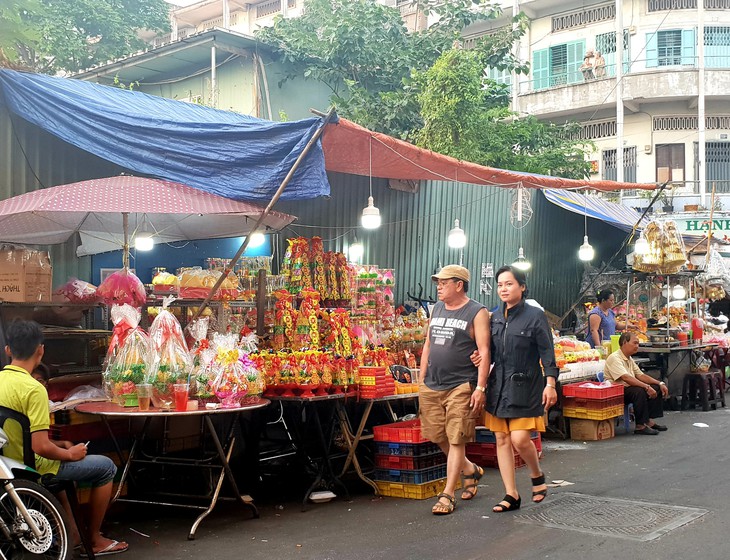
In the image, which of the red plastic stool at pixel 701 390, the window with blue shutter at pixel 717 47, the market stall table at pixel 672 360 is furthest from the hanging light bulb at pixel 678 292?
the window with blue shutter at pixel 717 47

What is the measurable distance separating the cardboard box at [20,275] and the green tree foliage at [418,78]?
918cm

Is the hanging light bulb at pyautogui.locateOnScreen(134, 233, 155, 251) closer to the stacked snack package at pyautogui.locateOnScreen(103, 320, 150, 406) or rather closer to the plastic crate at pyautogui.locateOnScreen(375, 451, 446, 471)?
the stacked snack package at pyautogui.locateOnScreen(103, 320, 150, 406)

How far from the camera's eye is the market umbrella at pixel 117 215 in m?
6.16

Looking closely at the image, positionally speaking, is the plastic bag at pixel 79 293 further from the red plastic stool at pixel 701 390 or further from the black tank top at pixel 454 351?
the red plastic stool at pixel 701 390

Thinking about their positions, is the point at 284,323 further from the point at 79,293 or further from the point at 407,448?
the point at 79,293

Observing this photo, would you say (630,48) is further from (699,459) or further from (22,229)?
(22,229)

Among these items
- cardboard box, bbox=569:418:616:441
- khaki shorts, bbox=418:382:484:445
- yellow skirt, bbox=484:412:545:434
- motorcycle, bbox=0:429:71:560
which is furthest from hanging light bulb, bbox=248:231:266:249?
motorcycle, bbox=0:429:71:560

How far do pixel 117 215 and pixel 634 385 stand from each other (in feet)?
→ 21.8

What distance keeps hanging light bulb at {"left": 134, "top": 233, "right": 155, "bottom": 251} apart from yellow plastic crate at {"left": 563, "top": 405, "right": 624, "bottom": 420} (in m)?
5.40

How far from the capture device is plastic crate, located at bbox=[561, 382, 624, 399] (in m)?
9.66

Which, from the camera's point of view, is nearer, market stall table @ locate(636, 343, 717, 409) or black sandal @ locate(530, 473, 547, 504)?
black sandal @ locate(530, 473, 547, 504)

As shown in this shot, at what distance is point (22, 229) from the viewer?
7098 mm

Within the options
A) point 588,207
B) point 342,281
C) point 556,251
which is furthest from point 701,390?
point 342,281

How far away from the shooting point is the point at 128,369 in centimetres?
588
